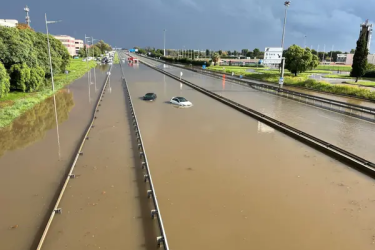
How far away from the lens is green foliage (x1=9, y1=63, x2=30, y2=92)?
33.8m

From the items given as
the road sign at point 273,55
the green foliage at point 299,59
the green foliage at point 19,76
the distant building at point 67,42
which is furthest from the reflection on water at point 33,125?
the distant building at point 67,42

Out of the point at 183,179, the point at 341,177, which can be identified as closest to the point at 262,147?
the point at 341,177

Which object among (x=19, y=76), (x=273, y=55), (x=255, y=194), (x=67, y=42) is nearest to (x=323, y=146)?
(x=255, y=194)

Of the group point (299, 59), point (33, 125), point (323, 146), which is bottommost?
point (33, 125)

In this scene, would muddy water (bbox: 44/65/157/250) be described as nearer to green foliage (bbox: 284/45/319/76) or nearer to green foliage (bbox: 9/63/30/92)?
green foliage (bbox: 9/63/30/92)

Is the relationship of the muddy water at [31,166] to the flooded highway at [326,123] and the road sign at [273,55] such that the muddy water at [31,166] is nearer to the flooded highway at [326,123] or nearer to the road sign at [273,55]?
the flooded highway at [326,123]

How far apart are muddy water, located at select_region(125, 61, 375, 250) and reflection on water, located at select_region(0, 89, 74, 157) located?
796 cm

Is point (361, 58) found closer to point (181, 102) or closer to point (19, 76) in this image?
point (181, 102)

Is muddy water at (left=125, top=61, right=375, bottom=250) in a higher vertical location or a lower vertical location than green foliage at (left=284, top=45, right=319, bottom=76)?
lower

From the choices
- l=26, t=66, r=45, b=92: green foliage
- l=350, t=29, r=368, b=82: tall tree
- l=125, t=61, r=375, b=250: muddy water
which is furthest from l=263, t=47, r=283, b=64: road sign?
l=26, t=66, r=45, b=92: green foliage

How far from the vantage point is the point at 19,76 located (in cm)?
3384

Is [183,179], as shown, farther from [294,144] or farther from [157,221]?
[294,144]

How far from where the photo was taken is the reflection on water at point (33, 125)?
18.1 m

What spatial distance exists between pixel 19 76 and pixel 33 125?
1525cm
